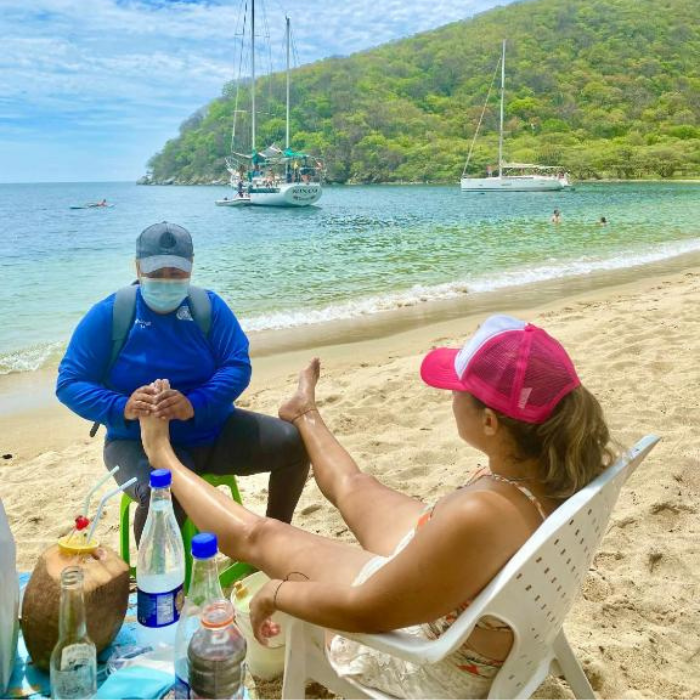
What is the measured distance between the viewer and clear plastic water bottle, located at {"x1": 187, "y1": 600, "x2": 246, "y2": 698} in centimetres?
145

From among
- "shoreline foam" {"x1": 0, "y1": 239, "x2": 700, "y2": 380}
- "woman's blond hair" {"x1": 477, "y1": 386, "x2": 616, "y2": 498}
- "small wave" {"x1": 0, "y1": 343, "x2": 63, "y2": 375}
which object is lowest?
"small wave" {"x1": 0, "y1": 343, "x2": 63, "y2": 375}

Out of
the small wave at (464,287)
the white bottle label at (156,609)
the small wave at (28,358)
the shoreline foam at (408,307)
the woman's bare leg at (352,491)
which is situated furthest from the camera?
the small wave at (464,287)

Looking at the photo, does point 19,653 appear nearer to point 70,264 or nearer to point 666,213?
point 70,264

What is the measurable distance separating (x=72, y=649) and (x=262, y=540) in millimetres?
594

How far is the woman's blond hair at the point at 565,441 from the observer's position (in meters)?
1.55

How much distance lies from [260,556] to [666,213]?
29590mm

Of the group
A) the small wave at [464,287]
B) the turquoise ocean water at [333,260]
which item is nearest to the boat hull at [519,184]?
the turquoise ocean water at [333,260]

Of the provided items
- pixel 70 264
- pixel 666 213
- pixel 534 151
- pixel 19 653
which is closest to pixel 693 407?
pixel 19 653

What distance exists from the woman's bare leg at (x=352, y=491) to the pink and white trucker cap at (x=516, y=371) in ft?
2.40

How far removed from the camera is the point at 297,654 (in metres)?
1.76

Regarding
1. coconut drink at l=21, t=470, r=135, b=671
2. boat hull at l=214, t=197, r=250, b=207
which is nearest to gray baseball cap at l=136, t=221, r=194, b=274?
coconut drink at l=21, t=470, r=135, b=671

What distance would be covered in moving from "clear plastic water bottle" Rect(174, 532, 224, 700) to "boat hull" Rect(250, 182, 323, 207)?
142ft

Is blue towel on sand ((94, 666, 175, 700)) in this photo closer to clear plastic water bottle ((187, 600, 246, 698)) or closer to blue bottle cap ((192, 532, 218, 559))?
clear plastic water bottle ((187, 600, 246, 698))

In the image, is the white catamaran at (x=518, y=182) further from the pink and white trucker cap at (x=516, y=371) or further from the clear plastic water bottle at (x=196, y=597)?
the clear plastic water bottle at (x=196, y=597)
